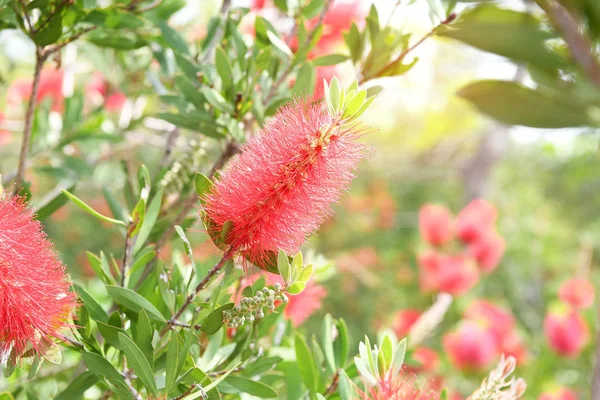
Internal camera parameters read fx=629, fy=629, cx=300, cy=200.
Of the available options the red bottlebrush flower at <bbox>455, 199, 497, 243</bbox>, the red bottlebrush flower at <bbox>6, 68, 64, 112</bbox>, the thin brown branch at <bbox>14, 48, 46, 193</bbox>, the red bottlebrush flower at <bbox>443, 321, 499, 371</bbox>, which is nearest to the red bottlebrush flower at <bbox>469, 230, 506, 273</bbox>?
the red bottlebrush flower at <bbox>455, 199, 497, 243</bbox>

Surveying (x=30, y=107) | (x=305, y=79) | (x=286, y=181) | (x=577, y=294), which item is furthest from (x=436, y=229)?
(x=286, y=181)

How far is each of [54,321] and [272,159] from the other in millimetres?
216

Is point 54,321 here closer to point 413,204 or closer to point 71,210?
point 71,210

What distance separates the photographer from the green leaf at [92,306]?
562 millimetres

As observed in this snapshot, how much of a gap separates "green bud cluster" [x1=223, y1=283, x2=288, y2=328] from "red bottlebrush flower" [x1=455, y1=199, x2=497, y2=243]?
2.33 metres

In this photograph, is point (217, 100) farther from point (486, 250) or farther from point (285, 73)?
point (486, 250)

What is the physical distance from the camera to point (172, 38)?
82 cm

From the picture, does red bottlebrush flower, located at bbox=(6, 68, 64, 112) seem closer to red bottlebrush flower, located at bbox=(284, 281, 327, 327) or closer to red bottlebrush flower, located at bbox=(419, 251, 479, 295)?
red bottlebrush flower, located at bbox=(284, 281, 327, 327)

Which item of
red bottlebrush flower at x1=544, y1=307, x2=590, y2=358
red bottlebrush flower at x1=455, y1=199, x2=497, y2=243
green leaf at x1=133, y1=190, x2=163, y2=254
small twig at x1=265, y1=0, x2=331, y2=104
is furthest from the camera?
red bottlebrush flower at x1=455, y1=199, x2=497, y2=243

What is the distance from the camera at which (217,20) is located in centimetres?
84

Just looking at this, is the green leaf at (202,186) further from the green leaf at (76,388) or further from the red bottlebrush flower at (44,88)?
the red bottlebrush flower at (44,88)

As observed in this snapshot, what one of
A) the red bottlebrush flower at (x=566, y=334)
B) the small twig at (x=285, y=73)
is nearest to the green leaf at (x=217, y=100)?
the small twig at (x=285, y=73)

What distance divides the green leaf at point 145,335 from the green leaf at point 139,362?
0.03 meters

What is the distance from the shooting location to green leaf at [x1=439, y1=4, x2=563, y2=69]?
0.45m
